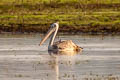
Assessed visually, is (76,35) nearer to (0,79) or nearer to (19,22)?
(19,22)

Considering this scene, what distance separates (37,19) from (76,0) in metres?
8.09

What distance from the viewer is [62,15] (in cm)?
3584

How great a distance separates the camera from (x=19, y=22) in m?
34.2

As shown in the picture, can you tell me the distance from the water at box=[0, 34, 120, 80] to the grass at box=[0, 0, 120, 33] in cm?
432

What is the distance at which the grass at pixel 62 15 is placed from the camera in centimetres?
3215

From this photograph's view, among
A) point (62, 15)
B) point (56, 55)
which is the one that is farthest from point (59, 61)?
point (62, 15)

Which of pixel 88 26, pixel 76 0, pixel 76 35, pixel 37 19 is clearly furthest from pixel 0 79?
pixel 76 0

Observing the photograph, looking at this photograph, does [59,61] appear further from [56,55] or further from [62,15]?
[62,15]

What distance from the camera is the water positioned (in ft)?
55.3

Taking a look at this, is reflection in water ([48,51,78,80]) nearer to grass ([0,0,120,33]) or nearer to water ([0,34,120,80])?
water ([0,34,120,80])

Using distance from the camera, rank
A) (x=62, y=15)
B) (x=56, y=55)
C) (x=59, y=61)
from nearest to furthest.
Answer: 1. (x=59, y=61)
2. (x=56, y=55)
3. (x=62, y=15)

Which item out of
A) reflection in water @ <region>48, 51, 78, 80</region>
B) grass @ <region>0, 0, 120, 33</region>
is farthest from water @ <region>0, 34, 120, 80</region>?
grass @ <region>0, 0, 120, 33</region>

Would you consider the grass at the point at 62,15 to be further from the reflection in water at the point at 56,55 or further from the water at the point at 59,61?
the reflection in water at the point at 56,55

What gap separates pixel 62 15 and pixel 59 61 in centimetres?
1586
